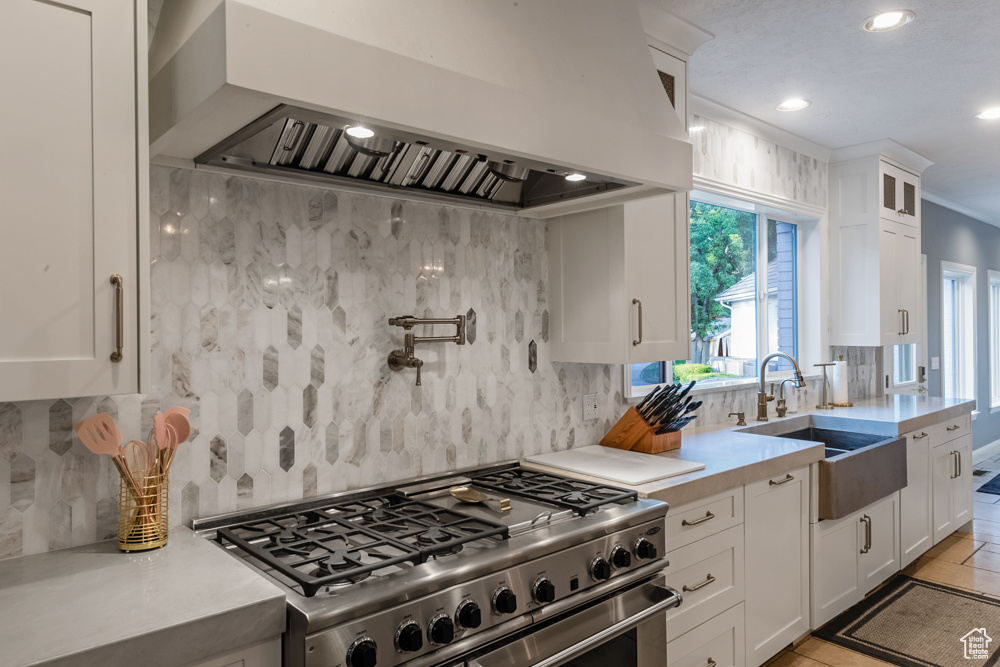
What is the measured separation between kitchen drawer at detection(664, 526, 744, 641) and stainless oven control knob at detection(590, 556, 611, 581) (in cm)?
41

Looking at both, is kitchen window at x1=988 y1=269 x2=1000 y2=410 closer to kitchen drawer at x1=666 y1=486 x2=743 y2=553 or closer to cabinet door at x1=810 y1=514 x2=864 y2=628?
cabinet door at x1=810 y1=514 x2=864 y2=628

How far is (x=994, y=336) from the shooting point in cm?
779

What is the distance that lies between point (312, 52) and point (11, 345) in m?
0.75

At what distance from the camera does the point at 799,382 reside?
3738mm

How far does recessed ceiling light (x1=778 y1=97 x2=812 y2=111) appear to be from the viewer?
3.45 m

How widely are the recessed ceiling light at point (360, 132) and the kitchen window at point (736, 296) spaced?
211cm

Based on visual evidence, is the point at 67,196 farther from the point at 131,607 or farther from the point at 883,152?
the point at 883,152

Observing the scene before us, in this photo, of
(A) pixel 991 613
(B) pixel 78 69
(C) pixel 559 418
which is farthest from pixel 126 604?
(A) pixel 991 613

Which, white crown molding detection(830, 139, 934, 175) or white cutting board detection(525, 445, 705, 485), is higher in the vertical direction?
white crown molding detection(830, 139, 934, 175)

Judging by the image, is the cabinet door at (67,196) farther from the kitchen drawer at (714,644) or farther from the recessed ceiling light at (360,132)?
the kitchen drawer at (714,644)

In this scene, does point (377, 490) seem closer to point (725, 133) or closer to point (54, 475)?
point (54, 475)

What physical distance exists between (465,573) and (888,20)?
2.54 metres

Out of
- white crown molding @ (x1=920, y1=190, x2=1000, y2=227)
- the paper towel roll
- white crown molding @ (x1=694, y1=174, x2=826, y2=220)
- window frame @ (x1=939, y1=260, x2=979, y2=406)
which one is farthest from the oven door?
window frame @ (x1=939, y1=260, x2=979, y2=406)

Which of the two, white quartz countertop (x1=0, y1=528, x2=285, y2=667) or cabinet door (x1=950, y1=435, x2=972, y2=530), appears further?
cabinet door (x1=950, y1=435, x2=972, y2=530)
